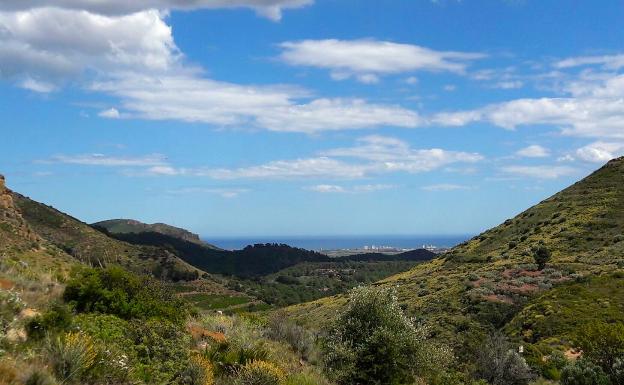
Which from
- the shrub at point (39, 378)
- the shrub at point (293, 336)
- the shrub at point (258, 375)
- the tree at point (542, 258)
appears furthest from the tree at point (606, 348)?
the tree at point (542, 258)

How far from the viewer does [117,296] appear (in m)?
15.5

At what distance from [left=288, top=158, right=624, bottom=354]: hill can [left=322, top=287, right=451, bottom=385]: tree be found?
7938mm

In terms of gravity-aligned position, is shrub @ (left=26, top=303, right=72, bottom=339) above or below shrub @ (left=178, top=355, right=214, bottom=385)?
above

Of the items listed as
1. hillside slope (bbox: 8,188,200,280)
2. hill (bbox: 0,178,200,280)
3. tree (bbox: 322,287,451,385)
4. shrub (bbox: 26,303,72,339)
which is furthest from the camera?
hillside slope (bbox: 8,188,200,280)

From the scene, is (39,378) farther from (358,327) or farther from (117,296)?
(358,327)

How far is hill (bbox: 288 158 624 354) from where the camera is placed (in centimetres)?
3797

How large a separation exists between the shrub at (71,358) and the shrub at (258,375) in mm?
3631

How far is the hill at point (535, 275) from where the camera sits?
37969mm

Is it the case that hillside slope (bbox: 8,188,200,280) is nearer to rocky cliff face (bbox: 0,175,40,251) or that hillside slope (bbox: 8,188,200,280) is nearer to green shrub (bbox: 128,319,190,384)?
rocky cliff face (bbox: 0,175,40,251)

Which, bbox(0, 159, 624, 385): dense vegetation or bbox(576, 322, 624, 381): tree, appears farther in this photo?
bbox(576, 322, 624, 381): tree

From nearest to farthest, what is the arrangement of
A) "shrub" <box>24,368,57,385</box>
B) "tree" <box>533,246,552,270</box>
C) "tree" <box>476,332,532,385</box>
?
"shrub" <box>24,368,57,385</box> < "tree" <box>476,332,532,385</box> < "tree" <box>533,246,552,270</box>

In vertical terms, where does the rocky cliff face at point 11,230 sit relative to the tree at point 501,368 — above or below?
above

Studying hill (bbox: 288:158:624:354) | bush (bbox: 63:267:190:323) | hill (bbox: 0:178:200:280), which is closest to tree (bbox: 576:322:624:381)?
hill (bbox: 288:158:624:354)

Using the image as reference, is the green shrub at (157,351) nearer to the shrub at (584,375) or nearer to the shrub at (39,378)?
the shrub at (39,378)
